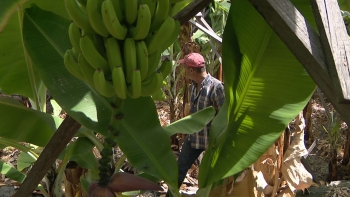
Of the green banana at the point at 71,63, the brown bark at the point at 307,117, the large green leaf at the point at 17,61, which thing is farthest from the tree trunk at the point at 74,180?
the brown bark at the point at 307,117

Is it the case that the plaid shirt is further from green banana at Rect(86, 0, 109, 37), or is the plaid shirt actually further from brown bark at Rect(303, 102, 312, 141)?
green banana at Rect(86, 0, 109, 37)

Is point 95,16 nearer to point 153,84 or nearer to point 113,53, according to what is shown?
point 113,53

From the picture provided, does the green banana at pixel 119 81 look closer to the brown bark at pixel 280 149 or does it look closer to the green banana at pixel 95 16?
the green banana at pixel 95 16

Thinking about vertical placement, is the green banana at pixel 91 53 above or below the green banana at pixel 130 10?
below

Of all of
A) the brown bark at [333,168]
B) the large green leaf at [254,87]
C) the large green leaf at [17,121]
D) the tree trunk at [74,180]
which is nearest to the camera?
the large green leaf at [254,87]

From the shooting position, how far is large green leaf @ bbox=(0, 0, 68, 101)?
1.19 metres

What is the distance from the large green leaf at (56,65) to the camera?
1083 mm

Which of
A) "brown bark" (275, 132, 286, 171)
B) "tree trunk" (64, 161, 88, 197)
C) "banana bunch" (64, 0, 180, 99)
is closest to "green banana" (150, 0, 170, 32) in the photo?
"banana bunch" (64, 0, 180, 99)

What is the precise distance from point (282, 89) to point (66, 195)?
3.55 feet

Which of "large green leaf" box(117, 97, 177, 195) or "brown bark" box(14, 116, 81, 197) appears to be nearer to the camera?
"brown bark" box(14, 116, 81, 197)

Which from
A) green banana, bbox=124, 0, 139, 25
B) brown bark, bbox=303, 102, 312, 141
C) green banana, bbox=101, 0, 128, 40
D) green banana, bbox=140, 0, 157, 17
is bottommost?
green banana, bbox=101, 0, 128, 40

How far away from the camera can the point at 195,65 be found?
2496mm

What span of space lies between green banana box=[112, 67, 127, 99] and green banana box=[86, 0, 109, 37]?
0.29ft

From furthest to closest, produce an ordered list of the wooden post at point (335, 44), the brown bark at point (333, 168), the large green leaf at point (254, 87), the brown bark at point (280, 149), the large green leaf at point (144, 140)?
the brown bark at point (333, 168) → the brown bark at point (280, 149) → the large green leaf at point (144, 140) → the large green leaf at point (254, 87) → the wooden post at point (335, 44)
